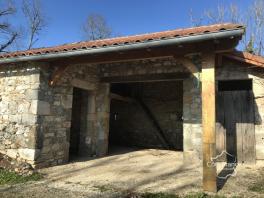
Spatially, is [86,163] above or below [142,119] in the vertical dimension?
below

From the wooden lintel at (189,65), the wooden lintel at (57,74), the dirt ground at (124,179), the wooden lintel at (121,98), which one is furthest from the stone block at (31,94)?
the wooden lintel at (189,65)

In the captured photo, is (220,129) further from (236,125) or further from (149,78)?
(149,78)

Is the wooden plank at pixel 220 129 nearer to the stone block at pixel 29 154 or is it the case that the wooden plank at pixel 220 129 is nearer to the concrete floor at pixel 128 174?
the concrete floor at pixel 128 174

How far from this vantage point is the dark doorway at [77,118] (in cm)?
815

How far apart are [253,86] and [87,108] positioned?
185 inches

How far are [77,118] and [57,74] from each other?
8.05 feet

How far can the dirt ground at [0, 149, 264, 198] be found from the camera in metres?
4.51

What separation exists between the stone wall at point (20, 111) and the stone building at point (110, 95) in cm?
2

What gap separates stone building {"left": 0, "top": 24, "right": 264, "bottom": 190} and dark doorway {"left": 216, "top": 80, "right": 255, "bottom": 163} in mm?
23

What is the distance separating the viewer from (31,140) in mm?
6133

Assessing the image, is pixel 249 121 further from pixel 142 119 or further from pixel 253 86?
pixel 142 119

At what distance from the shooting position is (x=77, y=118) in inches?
334

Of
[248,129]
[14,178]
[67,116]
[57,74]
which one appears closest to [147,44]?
[57,74]

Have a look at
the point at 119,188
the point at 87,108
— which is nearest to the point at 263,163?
the point at 119,188
